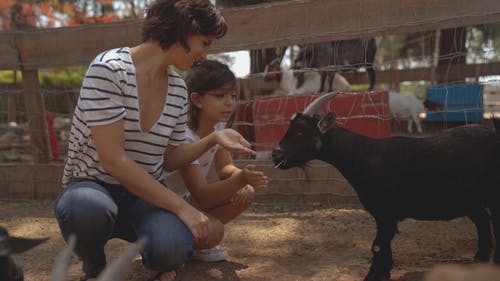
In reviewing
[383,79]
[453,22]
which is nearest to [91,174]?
[453,22]

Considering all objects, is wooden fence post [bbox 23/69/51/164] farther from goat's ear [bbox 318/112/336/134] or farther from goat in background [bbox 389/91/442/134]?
goat in background [bbox 389/91/442/134]

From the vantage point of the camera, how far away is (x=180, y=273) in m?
3.25

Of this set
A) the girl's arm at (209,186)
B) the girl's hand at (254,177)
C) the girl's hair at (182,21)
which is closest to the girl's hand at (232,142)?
the girl's hand at (254,177)

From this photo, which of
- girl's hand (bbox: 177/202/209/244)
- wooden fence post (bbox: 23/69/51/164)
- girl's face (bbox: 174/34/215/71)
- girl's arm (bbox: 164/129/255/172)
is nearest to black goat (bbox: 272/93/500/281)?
girl's arm (bbox: 164/129/255/172)

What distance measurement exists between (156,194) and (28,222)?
7.98 feet

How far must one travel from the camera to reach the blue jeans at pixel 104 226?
254 centimetres

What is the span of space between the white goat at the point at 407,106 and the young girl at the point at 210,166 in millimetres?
7618

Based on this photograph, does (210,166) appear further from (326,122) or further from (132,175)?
(132,175)

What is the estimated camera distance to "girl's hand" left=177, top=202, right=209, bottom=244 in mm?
2473

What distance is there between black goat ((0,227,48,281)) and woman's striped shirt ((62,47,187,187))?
1.97ft

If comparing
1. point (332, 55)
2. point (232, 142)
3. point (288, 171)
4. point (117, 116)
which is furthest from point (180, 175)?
point (332, 55)

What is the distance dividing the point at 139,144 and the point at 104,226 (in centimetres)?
41

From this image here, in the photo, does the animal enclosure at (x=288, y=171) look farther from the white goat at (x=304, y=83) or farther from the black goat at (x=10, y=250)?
the white goat at (x=304, y=83)

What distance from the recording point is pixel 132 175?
2467 millimetres
